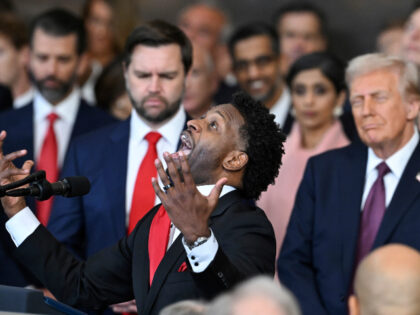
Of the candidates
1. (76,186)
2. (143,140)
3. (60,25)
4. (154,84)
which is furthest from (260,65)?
(76,186)

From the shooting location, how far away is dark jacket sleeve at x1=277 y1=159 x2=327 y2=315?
3.79m

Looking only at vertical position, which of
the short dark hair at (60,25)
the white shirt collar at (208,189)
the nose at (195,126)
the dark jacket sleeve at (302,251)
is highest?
the short dark hair at (60,25)

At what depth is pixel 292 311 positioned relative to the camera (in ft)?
6.13

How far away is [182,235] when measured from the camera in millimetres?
2902

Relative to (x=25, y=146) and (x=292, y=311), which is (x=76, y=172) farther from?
(x=292, y=311)

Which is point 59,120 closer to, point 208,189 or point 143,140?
point 143,140

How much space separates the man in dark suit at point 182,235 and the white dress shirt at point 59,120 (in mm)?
1566

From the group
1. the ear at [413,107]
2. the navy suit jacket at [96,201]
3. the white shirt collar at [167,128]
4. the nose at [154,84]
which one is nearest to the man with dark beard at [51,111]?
the navy suit jacket at [96,201]

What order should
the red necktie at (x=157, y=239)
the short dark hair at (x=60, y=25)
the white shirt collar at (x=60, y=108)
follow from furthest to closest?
the short dark hair at (x=60, y=25)
the white shirt collar at (x=60, y=108)
the red necktie at (x=157, y=239)

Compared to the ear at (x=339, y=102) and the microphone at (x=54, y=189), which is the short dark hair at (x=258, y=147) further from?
the ear at (x=339, y=102)

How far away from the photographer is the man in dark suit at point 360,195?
12.2ft

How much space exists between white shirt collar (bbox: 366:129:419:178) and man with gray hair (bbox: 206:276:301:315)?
6.74ft

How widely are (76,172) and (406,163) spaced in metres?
1.48

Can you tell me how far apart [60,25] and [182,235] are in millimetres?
2589
